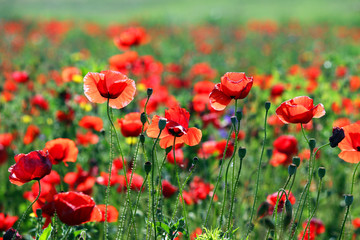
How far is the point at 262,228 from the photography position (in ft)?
9.01

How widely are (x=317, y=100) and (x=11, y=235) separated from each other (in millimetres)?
2336

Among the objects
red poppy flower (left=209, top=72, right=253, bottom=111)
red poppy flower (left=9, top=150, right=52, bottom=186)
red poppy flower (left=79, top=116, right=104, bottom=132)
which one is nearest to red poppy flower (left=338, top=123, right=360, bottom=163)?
red poppy flower (left=209, top=72, right=253, bottom=111)

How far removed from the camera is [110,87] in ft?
Answer: 5.19

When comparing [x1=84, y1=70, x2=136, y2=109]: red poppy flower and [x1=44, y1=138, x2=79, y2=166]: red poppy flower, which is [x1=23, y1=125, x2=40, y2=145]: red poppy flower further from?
[x1=84, y1=70, x2=136, y2=109]: red poppy flower

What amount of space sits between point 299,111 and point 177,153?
0.85 meters

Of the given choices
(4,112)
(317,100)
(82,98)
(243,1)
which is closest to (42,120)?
(4,112)

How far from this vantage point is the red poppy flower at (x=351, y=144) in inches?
62.7

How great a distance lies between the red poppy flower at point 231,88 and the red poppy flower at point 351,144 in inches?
16.2

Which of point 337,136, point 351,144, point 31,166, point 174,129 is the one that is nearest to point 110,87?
point 174,129

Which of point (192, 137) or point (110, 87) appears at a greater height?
point (110, 87)

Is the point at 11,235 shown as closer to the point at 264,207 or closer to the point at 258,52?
the point at 264,207

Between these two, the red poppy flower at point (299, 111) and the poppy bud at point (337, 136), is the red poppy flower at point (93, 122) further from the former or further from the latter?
the poppy bud at point (337, 136)

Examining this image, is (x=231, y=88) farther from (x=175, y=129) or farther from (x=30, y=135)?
(x=30, y=135)

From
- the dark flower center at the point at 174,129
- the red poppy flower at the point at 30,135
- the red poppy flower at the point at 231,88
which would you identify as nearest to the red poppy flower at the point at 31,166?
the dark flower center at the point at 174,129
